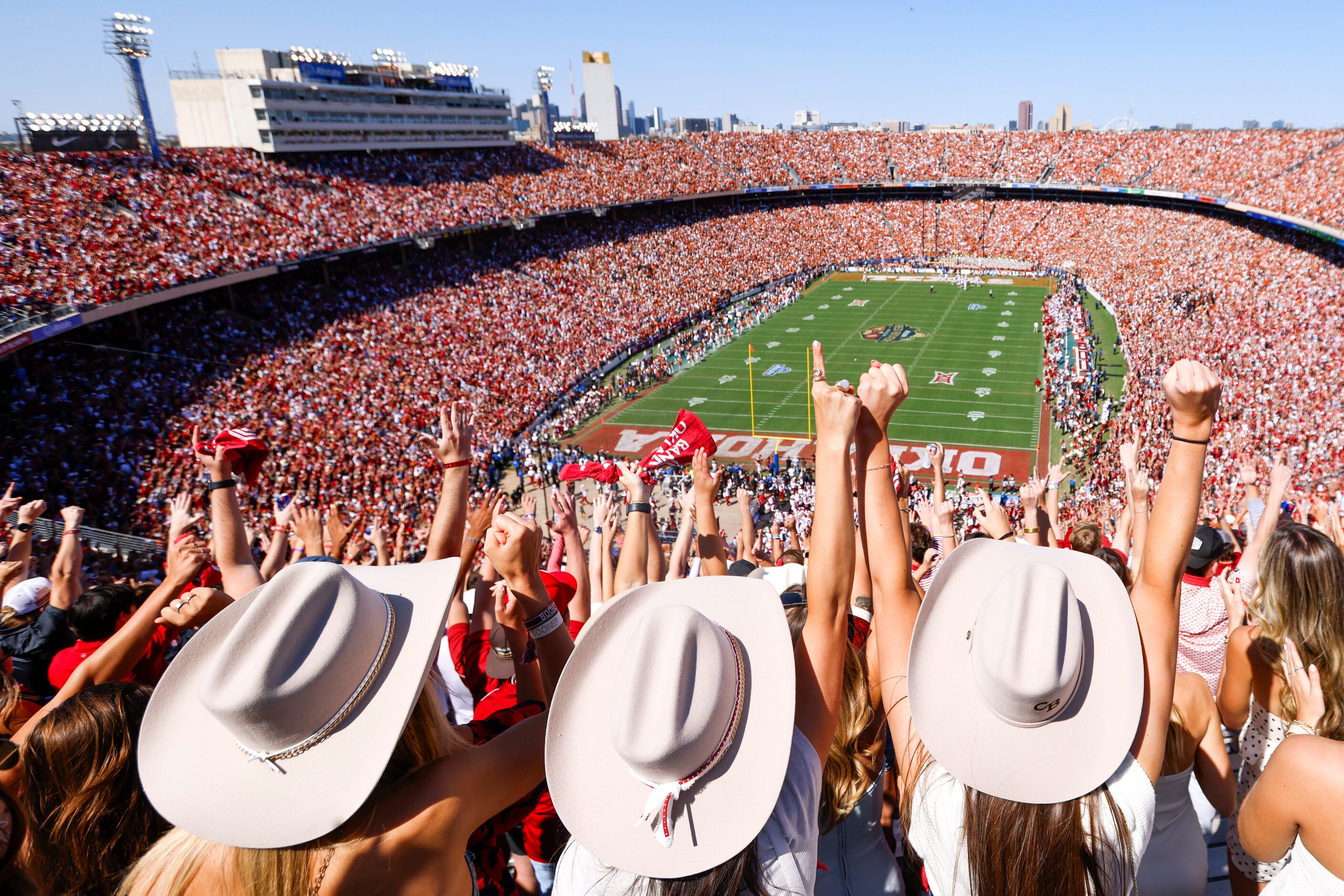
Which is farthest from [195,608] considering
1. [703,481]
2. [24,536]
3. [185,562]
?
[24,536]

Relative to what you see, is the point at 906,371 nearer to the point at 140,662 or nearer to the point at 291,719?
the point at 140,662

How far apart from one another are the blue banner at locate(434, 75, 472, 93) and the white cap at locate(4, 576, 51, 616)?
4562 cm

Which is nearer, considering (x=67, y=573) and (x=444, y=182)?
(x=67, y=573)

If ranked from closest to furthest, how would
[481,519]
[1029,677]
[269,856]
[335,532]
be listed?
[1029,677] → [269,856] → [481,519] → [335,532]

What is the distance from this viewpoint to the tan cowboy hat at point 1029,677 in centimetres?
173

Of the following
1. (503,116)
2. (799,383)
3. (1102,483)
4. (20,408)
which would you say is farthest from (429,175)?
(1102,483)

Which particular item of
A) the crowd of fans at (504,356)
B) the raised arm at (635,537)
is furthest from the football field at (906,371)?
the raised arm at (635,537)

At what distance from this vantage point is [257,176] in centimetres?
3241

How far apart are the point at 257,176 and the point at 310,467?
779 inches

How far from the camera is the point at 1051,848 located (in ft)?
6.04

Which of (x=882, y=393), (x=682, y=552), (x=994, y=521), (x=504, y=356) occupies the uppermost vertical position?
(x=882, y=393)

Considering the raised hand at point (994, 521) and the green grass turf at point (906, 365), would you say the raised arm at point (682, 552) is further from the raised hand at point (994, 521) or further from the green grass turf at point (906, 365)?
the green grass turf at point (906, 365)

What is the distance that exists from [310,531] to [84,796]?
2.72 metres

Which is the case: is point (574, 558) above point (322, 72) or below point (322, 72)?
below
